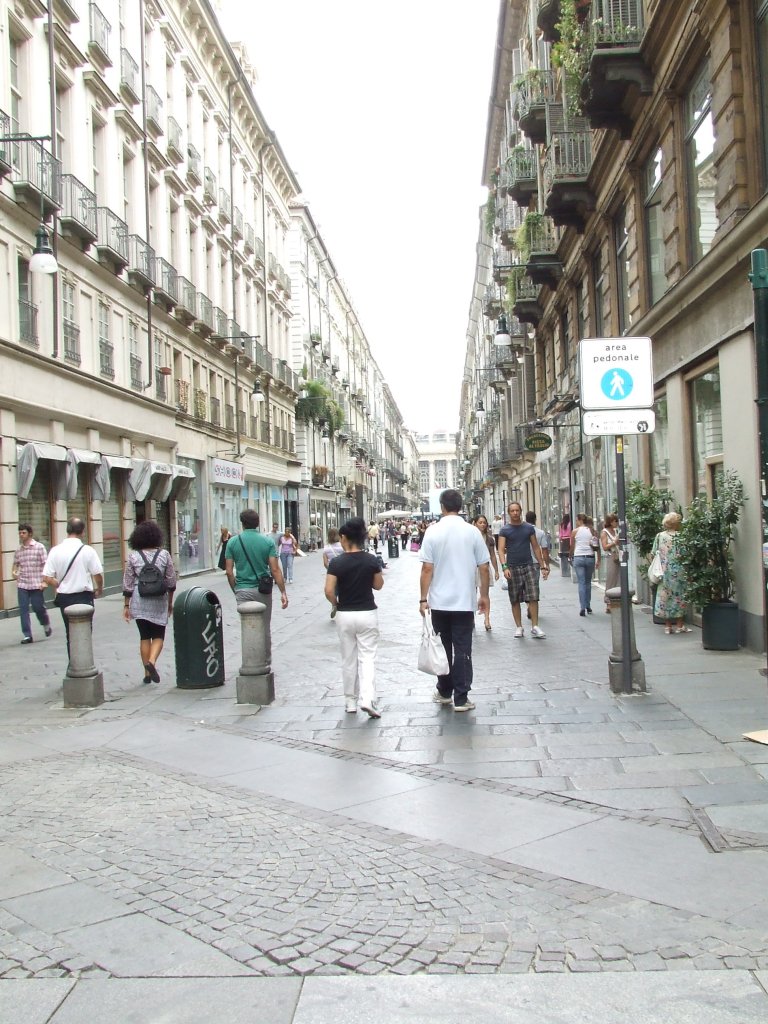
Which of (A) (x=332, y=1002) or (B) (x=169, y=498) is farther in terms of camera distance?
(B) (x=169, y=498)

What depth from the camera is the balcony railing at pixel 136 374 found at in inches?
992

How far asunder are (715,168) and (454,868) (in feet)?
30.5

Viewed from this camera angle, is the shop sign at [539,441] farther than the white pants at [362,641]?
Yes

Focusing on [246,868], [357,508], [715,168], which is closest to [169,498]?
[715,168]

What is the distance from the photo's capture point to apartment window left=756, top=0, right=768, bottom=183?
9.62 m

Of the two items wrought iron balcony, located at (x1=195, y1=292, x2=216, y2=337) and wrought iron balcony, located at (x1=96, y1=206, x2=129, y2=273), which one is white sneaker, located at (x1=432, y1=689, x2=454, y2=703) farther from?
wrought iron balcony, located at (x1=195, y1=292, x2=216, y2=337)

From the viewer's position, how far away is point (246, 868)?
4414 mm

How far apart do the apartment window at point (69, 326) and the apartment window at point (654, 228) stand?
12.5 metres

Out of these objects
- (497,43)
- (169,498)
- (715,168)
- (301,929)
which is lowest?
(301,929)

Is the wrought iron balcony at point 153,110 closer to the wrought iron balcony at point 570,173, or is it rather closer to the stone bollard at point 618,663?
the wrought iron balcony at point 570,173

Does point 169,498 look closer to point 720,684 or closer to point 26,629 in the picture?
point 26,629

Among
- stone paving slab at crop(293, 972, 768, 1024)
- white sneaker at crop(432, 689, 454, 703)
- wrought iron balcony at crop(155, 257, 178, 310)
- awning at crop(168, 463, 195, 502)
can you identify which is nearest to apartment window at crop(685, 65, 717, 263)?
white sneaker at crop(432, 689, 454, 703)

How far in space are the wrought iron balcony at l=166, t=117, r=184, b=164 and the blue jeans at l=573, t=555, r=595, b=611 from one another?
20.2 m

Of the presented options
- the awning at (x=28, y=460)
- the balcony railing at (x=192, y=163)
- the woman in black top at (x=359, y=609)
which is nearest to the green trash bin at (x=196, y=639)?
the woman in black top at (x=359, y=609)
